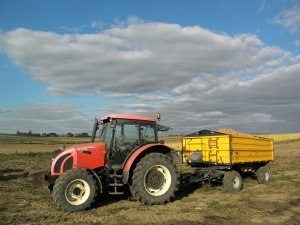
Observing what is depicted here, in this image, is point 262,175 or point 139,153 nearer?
point 139,153

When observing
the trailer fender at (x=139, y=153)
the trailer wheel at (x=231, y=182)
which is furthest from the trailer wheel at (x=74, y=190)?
the trailer wheel at (x=231, y=182)

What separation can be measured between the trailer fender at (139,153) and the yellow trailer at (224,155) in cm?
230

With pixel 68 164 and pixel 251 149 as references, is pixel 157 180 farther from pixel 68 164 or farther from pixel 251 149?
pixel 251 149

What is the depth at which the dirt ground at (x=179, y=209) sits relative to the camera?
8156mm

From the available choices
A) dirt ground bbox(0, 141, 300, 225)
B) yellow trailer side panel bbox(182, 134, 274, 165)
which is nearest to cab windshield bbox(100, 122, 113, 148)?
dirt ground bbox(0, 141, 300, 225)

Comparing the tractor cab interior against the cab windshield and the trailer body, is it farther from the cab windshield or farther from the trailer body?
the trailer body

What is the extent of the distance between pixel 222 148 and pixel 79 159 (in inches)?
198

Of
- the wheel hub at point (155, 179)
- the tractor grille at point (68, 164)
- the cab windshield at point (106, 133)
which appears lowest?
the wheel hub at point (155, 179)

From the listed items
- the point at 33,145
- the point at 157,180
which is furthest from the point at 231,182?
the point at 33,145

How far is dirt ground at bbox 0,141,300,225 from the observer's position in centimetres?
816

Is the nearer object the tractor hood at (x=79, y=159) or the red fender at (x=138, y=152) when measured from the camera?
the tractor hood at (x=79, y=159)

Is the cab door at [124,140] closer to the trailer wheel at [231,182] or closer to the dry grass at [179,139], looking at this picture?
the dry grass at [179,139]

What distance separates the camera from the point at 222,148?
1241 centimetres

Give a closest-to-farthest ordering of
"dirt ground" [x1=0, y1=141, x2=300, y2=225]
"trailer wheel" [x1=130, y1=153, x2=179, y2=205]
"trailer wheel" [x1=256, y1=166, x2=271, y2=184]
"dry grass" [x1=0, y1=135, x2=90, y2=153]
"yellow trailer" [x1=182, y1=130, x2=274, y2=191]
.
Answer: "dirt ground" [x1=0, y1=141, x2=300, y2=225] < "trailer wheel" [x1=130, y1=153, x2=179, y2=205] < "yellow trailer" [x1=182, y1=130, x2=274, y2=191] < "trailer wheel" [x1=256, y1=166, x2=271, y2=184] < "dry grass" [x1=0, y1=135, x2=90, y2=153]
